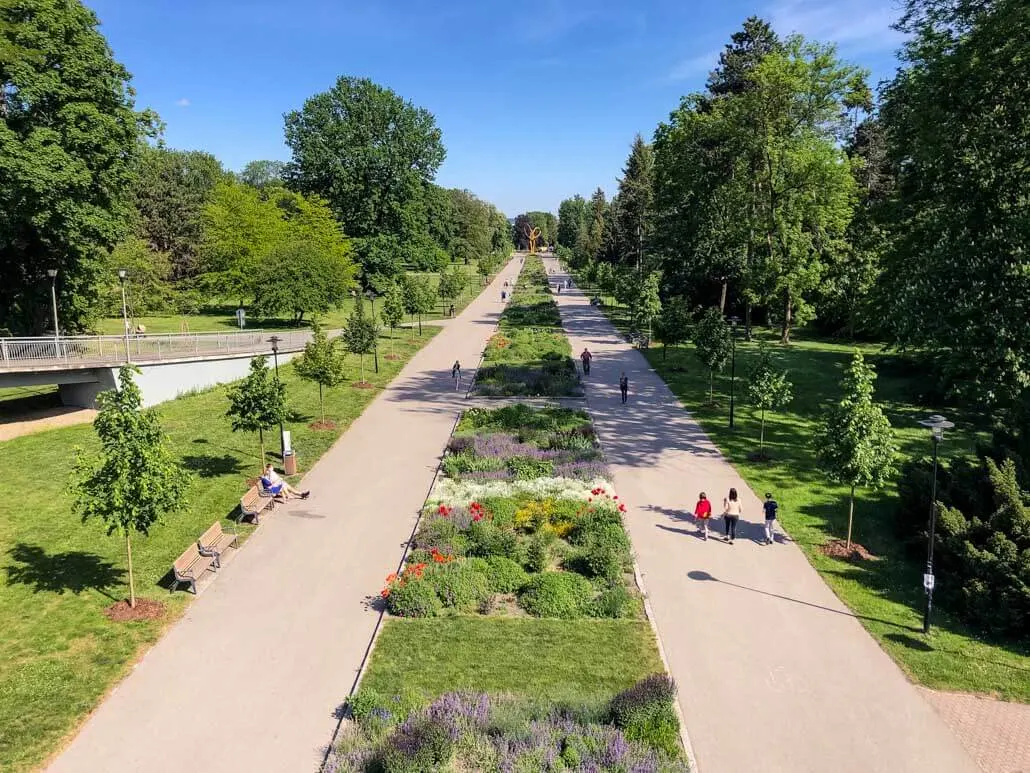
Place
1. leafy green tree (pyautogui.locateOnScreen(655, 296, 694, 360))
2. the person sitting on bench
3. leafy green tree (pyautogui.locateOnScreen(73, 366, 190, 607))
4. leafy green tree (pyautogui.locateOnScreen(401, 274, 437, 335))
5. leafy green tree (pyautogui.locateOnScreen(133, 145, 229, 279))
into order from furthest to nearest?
leafy green tree (pyautogui.locateOnScreen(133, 145, 229, 279)) < leafy green tree (pyautogui.locateOnScreen(401, 274, 437, 335)) < leafy green tree (pyautogui.locateOnScreen(655, 296, 694, 360)) < the person sitting on bench < leafy green tree (pyautogui.locateOnScreen(73, 366, 190, 607))

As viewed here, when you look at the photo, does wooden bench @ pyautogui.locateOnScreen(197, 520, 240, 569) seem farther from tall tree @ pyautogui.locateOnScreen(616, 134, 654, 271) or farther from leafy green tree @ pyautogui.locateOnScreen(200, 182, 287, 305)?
tall tree @ pyautogui.locateOnScreen(616, 134, 654, 271)

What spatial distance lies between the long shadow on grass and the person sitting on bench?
3.70 metres

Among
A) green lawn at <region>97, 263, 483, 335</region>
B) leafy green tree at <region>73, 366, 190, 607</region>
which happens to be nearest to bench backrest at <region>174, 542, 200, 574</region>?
leafy green tree at <region>73, 366, 190, 607</region>

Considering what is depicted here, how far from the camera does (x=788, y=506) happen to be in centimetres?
1641

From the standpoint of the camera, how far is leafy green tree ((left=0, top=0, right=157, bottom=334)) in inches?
915

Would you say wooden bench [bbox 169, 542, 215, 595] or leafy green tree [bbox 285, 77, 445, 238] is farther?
leafy green tree [bbox 285, 77, 445, 238]

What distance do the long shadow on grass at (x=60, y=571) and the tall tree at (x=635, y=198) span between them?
5871 cm

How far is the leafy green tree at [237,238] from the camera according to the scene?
153 ft

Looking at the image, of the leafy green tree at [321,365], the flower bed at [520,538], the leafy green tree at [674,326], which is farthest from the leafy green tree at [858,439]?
the leafy green tree at [674,326]

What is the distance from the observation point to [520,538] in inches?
566

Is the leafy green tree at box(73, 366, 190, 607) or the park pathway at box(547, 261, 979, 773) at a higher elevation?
the leafy green tree at box(73, 366, 190, 607)

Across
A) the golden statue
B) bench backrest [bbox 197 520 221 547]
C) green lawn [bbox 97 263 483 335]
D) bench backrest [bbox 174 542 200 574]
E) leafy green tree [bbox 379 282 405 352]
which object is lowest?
bench backrest [bbox 174 542 200 574]

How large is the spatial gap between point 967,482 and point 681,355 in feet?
78.6

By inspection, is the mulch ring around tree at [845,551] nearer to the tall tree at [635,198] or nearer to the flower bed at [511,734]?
the flower bed at [511,734]
